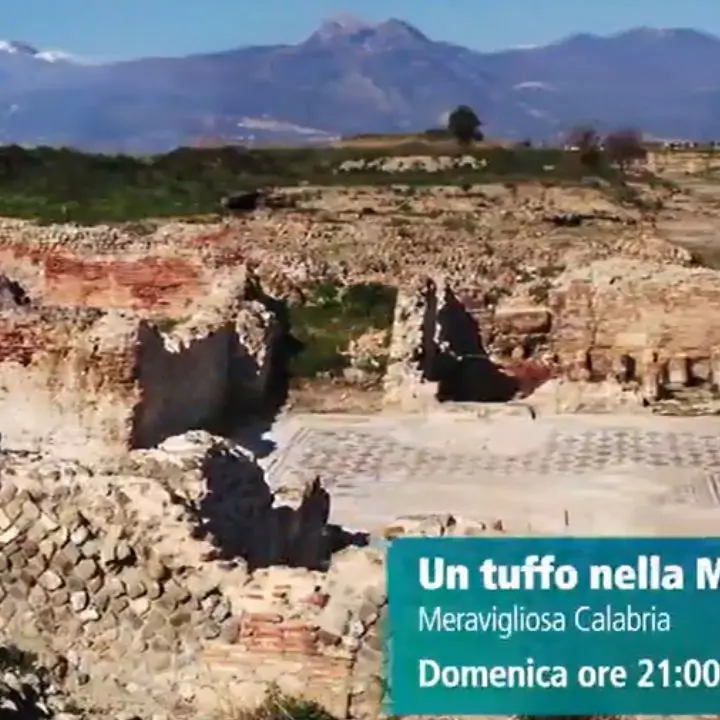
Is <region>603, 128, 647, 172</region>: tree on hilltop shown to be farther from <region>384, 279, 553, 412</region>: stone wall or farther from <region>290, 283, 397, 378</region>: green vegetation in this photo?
<region>384, 279, 553, 412</region>: stone wall

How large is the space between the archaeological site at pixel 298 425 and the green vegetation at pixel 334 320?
5cm

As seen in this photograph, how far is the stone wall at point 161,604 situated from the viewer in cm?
637

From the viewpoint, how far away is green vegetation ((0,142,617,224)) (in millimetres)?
30031

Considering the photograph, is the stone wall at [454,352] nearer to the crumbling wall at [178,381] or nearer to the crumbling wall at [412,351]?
the crumbling wall at [412,351]

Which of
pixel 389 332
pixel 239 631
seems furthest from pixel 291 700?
pixel 389 332

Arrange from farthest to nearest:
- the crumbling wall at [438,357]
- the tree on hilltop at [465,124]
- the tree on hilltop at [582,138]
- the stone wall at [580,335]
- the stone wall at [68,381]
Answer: the tree on hilltop at [465,124] < the tree on hilltop at [582,138] < the stone wall at [580,335] < the crumbling wall at [438,357] < the stone wall at [68,381]

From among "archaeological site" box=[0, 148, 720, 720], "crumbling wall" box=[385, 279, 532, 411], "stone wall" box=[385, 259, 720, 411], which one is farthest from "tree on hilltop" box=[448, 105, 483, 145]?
"stone wall" box=[385, 259, 720, 411]

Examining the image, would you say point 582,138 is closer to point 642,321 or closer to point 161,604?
point 642,321

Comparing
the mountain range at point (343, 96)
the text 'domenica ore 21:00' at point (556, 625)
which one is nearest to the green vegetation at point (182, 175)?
the mountain range at point (343, 96)

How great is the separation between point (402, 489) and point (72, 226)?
14020 mm

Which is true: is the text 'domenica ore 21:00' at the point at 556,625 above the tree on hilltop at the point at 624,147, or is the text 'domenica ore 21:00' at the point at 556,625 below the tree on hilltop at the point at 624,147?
below

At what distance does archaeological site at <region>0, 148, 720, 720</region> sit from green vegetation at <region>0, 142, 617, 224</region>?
3148 millimetres

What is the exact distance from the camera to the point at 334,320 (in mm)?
18781

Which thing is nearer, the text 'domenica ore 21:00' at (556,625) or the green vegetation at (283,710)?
the text 'domenica ore 21:00' at (556,625)
